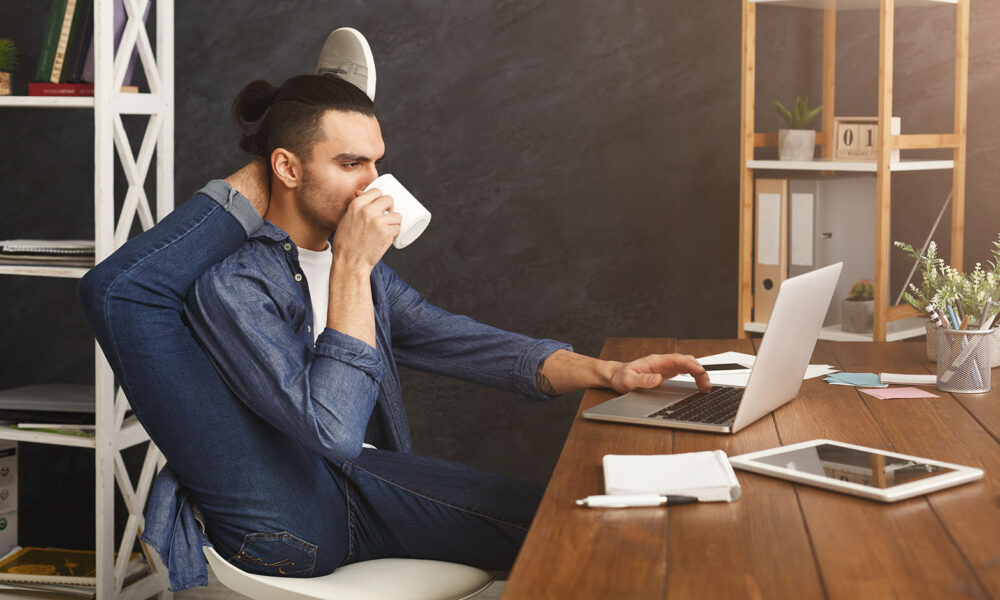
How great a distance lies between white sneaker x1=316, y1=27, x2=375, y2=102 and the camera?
2.39m

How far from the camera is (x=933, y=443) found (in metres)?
1.50

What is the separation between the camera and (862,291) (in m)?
2.66

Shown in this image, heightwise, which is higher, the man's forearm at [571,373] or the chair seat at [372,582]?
the man's forearm at [571,373]

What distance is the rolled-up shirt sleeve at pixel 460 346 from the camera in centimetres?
202

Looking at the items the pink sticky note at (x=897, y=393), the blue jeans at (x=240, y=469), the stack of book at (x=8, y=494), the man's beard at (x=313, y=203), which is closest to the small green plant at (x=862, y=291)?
the pink sticky note at (x=897, y=393)

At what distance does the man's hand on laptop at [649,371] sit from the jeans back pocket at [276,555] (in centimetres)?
62

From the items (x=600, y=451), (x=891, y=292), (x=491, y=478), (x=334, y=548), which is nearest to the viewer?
(x=600, y=451)

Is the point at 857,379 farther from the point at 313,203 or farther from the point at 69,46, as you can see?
the point at 69,46

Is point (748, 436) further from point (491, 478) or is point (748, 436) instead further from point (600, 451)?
point (491, 478)

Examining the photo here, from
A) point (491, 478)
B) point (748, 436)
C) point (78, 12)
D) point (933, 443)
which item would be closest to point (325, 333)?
point (491, 478)

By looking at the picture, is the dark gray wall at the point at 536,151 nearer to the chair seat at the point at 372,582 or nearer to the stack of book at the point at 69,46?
the stack of book at the point at 69,46

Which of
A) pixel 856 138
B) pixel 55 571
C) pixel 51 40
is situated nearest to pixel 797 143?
pixel 856 138

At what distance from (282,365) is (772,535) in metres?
0.74

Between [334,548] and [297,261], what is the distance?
476 mm
